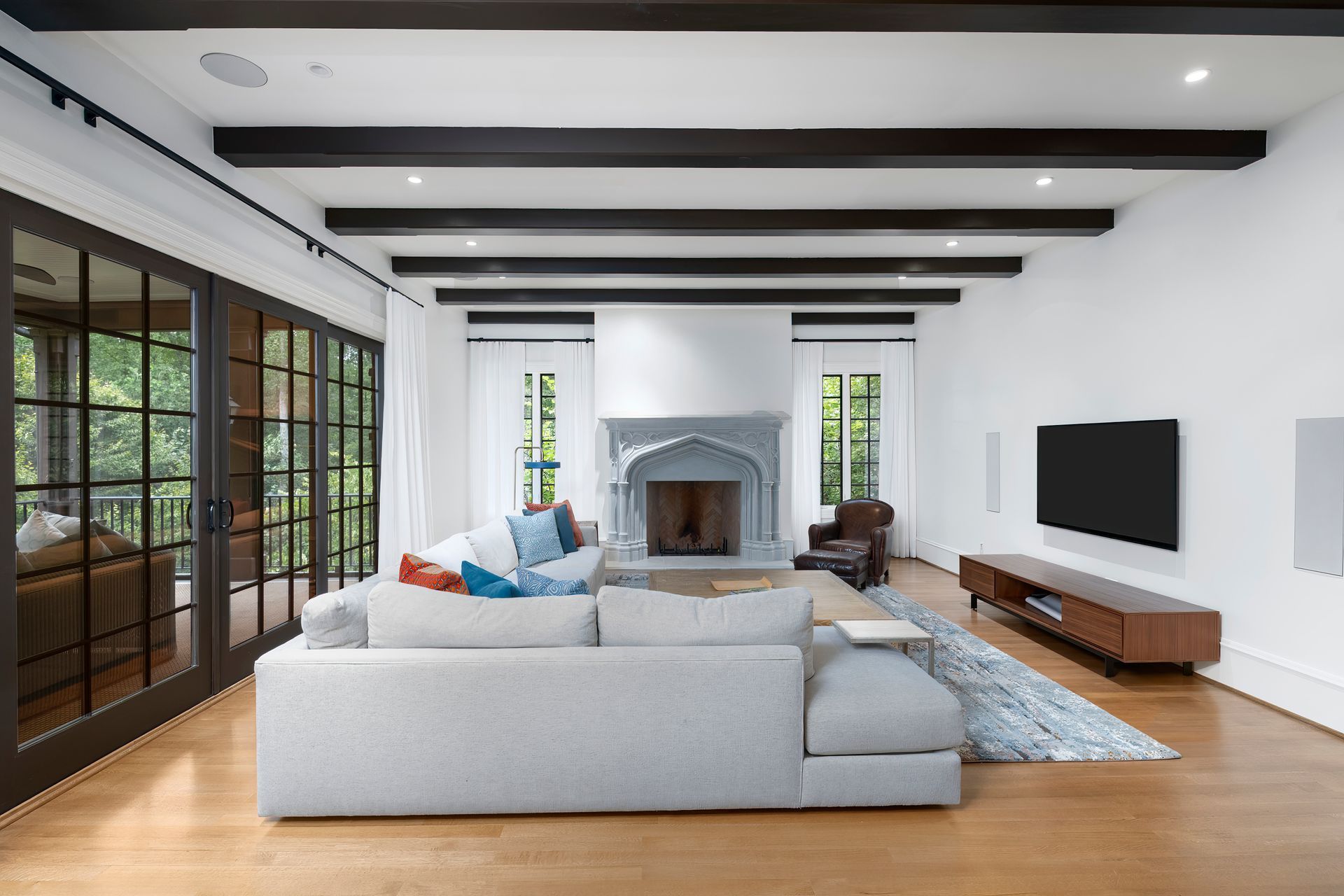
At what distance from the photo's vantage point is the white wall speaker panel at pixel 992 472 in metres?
5.91

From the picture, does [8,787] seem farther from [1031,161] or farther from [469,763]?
[1031,161]

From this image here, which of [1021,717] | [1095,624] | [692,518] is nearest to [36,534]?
[1021,717]

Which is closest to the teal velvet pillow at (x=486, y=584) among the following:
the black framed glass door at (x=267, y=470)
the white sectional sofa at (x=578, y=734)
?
the white sectional sofa at (x=578, y=734)

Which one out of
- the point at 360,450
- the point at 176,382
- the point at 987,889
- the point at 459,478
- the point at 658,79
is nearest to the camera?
the point at 987,889

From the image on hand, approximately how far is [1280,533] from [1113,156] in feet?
6.60

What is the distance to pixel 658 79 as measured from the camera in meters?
2.79

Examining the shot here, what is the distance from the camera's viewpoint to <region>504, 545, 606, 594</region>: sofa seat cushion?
4762 mm

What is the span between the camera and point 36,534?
95.5 inches

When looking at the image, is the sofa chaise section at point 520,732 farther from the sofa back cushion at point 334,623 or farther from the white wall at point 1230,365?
the white wall at point 1230,365

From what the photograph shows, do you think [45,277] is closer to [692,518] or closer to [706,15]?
[706,15]

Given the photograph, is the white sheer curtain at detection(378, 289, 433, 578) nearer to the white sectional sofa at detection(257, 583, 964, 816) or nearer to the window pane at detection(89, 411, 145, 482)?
the window pane at detection(89, 411, 145, 482)

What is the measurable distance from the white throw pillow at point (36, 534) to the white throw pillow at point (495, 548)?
2.13 meters

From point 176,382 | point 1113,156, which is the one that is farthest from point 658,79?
point 176,382

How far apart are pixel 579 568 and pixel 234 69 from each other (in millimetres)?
3467
